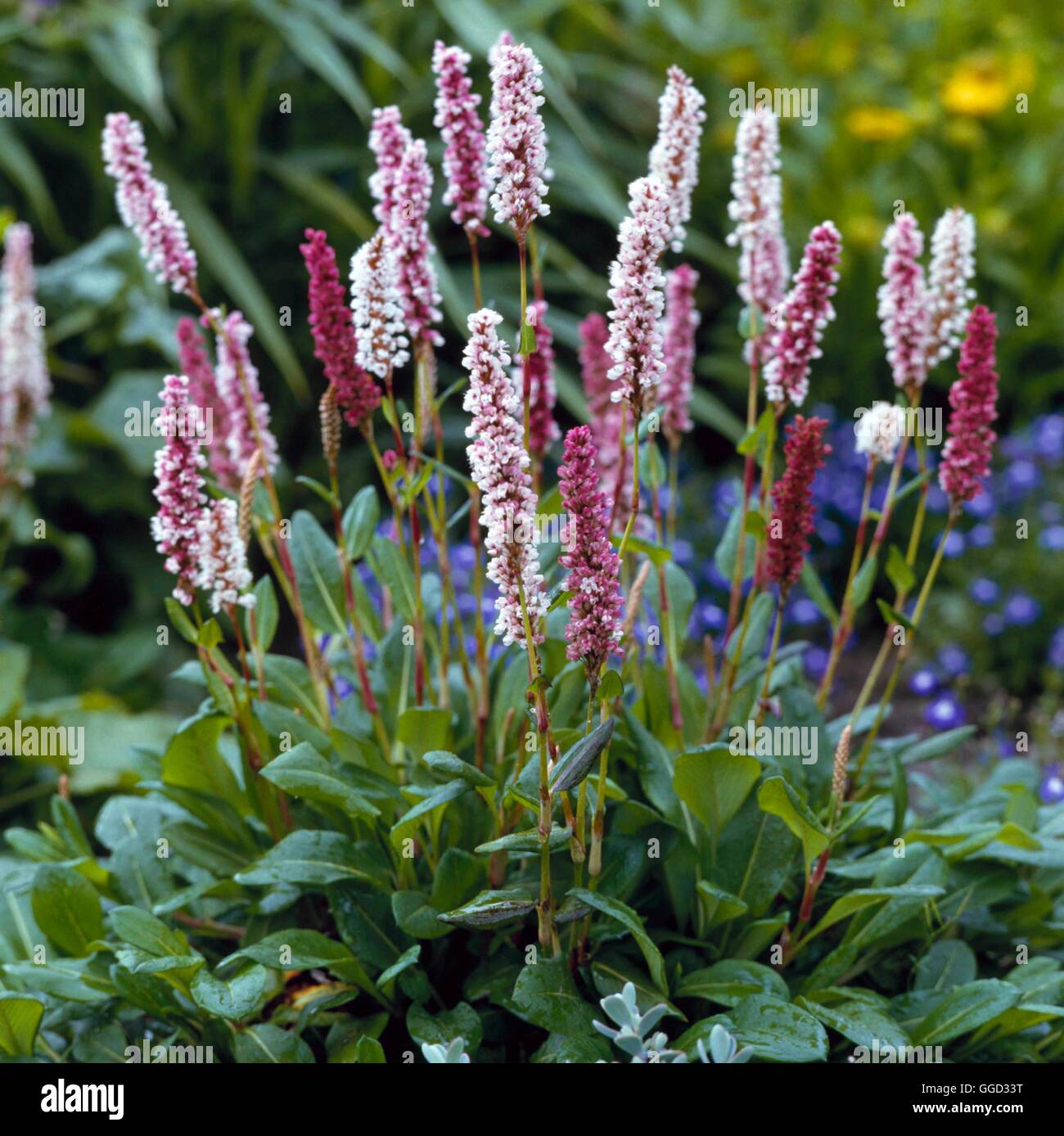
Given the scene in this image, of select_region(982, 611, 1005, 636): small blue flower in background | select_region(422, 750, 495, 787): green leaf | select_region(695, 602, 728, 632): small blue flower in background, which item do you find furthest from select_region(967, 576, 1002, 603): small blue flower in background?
select_region(422, 750, 495, 787): green leaf

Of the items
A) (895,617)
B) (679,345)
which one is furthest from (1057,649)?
(679,345)

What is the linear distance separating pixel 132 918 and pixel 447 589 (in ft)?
2.41

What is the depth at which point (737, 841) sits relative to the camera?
86.7 inches

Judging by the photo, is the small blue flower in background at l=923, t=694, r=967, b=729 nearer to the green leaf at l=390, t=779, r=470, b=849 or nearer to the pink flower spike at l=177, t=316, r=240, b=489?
the green leaf at l=390, t=779, r=470, b=849

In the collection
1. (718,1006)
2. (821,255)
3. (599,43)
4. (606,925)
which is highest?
(599,43)

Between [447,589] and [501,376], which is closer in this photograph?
[501,376]

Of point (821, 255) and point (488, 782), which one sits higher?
point (821, 255)

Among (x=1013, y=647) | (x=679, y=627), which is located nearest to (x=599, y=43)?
(x=1013, y=647)

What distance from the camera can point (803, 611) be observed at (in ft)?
14.1

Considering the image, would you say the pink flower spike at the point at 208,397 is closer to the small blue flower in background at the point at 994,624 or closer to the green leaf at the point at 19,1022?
the green leaf at the point at 19,1022

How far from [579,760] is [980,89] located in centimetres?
501

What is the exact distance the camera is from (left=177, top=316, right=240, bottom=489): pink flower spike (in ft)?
7.62

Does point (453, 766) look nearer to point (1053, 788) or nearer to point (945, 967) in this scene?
point (945, 967)

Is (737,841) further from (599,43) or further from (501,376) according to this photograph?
(599,43)
